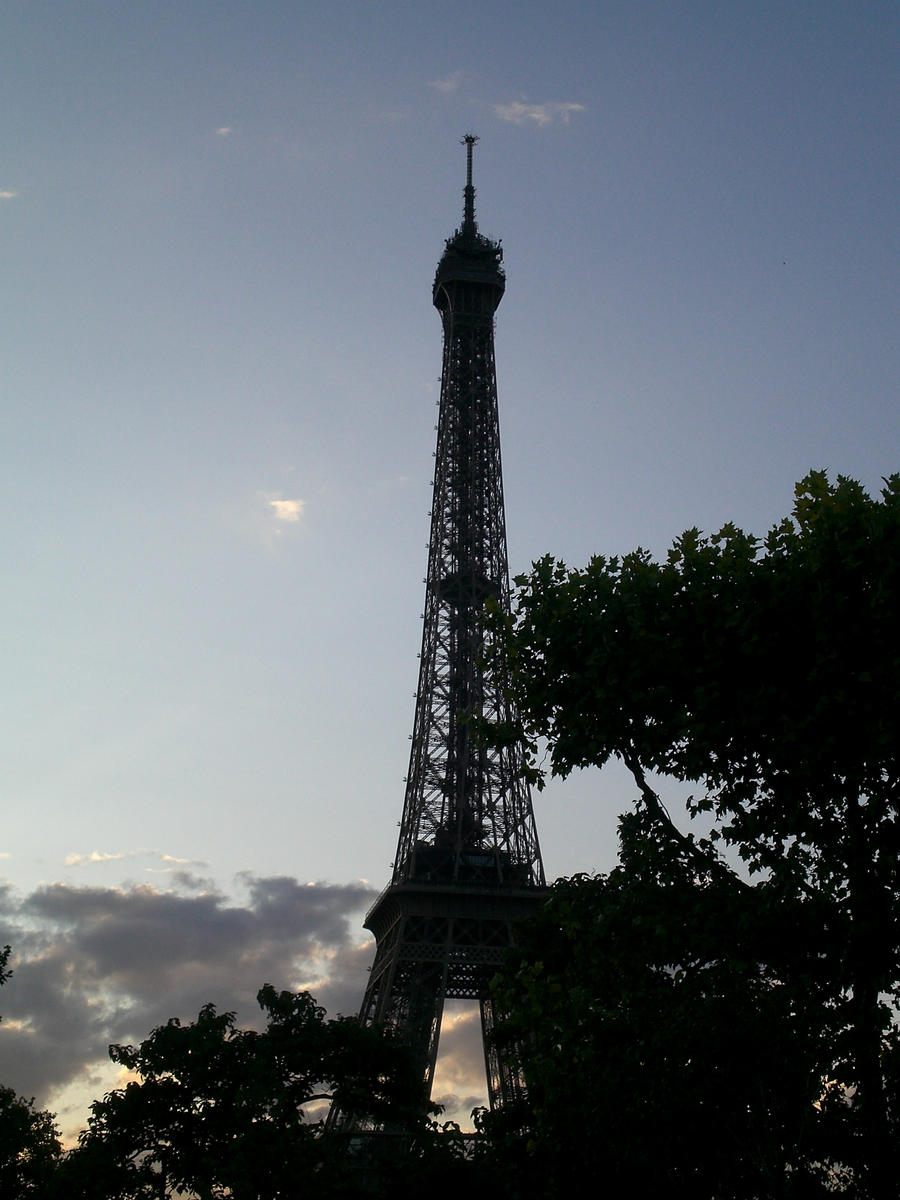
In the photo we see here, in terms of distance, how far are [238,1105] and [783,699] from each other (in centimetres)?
2034

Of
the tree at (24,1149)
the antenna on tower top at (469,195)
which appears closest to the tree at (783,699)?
the tree at (24,1149)

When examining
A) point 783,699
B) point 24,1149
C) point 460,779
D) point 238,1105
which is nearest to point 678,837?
point 783,699

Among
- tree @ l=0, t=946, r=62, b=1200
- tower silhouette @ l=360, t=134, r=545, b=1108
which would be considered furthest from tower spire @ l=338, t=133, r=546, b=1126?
tree @ l=0, t=946, r=62, b=1200

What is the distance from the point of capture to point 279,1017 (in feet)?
118

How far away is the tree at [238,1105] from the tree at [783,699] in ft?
52.2

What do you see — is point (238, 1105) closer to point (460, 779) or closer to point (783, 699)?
point (783, 699)

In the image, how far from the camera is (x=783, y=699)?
19000mm

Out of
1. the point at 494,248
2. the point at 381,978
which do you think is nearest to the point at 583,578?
the point at 381,978

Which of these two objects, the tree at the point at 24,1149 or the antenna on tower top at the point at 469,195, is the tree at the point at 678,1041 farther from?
the antenna on tower top at the point at 469,195

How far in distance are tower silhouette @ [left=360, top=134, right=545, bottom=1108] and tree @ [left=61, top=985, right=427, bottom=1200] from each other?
55.4 feet

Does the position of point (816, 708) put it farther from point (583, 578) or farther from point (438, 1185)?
point (438, 1185)

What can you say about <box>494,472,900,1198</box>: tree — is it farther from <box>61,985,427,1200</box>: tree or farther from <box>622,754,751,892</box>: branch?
<box>61,985,427,1200</box>: tree

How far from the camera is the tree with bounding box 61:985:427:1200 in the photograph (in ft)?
98.5

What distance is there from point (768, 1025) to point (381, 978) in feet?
164
